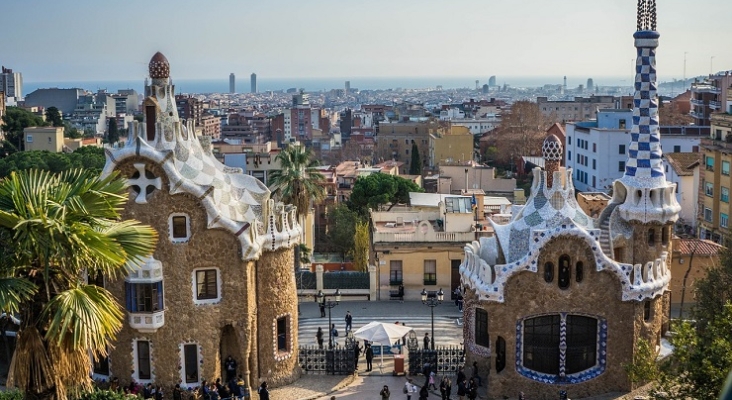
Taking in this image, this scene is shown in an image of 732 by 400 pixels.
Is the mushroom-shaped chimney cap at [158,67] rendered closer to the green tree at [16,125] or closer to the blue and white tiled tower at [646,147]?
the blue and white tiled tower at [646,147]

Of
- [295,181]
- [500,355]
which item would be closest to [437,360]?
[500,355]

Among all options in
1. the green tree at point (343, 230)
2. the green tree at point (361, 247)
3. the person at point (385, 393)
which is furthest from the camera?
the green tree at point (343, 230)

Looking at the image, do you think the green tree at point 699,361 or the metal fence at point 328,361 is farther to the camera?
the metal fence at point 328,361

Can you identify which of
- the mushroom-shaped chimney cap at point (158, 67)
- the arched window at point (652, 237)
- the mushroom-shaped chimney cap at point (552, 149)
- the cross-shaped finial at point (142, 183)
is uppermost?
the mushroom-shaped chimney cap at point (158, 67)

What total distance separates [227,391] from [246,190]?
7117 millimetres

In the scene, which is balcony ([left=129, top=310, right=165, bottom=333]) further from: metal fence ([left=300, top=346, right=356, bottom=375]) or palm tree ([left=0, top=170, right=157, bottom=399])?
palm tree ([left=0, top=170, right=157, bottom=399])

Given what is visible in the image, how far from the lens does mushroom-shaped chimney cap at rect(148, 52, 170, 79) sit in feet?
108

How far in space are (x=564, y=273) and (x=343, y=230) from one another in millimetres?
31589

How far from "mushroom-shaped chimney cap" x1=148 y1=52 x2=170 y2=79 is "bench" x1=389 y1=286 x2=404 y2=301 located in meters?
17.4

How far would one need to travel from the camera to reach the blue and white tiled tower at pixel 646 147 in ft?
108

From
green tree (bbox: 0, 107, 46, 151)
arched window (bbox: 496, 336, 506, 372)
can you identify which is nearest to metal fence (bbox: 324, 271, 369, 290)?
arched window (bbox: 496, 336, 506, 372)

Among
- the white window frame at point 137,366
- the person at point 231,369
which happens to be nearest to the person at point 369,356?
the person at point 231,369

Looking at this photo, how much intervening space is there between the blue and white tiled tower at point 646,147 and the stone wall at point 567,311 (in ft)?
10.5

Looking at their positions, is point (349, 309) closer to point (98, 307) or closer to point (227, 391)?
point (227, 391)
